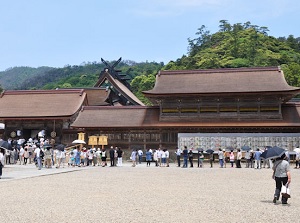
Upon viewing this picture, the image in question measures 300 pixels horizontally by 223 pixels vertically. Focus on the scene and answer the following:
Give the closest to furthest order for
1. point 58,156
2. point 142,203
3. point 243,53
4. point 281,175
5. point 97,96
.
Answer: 1. point 142,203
2. point 281,175
3. point 58,156
4. point 97,96
5. point 243,53

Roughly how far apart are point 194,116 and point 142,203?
2776 cm

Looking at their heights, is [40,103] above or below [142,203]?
above

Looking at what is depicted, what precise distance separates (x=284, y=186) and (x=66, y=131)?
33593 mm

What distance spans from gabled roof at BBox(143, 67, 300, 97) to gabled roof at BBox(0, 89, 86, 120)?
9726 mm

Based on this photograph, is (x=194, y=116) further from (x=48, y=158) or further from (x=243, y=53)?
(x=243, y=53)

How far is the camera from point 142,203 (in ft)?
43.0

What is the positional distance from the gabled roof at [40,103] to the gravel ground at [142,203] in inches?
1025

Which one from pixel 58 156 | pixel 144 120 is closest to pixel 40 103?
pixel 144 120

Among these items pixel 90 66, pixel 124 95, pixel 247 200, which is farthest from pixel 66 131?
pixel 90 66

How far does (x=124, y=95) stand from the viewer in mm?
57062

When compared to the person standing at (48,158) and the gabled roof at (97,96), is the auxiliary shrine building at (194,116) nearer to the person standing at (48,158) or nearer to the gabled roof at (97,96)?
the gabled roof at (97,96)

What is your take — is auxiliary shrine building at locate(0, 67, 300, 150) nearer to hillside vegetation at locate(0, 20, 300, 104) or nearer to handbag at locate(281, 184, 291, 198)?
handbag at locate(281, 184, 291, 198)

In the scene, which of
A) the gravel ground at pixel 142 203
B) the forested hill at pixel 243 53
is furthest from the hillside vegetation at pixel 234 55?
the gravel ground at pixel 142 203

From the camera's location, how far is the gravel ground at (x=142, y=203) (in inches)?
422
